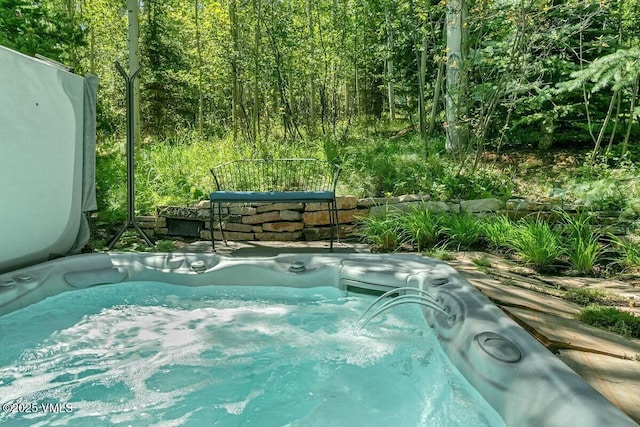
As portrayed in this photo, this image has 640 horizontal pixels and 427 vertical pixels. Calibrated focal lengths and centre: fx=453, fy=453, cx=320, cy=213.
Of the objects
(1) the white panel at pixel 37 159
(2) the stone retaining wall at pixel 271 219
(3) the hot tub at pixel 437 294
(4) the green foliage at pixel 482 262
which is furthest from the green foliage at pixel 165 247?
(4) the green foliage at pixel 482 262

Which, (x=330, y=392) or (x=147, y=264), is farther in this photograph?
(x=147, y=264)

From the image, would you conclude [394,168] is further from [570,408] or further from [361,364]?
[570,408]

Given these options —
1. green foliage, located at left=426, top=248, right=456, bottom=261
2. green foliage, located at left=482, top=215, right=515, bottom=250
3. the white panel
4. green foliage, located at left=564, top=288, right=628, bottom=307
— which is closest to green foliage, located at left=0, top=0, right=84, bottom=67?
the white panel

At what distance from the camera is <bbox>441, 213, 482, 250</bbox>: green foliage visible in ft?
12.0

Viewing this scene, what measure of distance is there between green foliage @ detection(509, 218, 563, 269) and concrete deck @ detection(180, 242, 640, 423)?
0.14 metres

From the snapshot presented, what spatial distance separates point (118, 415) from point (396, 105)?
9.43 m

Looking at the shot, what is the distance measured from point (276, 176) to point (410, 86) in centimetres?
378

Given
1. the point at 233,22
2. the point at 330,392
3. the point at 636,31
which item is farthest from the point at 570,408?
the point at 233,22

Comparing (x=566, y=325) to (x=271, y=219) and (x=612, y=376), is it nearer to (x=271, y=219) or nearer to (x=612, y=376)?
(x=612, y=376)

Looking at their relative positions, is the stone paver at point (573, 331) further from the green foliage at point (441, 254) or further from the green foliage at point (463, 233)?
the green foliage at point (463, 233)

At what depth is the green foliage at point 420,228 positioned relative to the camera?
374 centimetres

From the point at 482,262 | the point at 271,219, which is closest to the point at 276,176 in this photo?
the point at 271,219

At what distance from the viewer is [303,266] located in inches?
108

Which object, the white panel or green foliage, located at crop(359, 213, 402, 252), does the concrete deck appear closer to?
green foliage, located at crop(359, 213, 402, 252)
